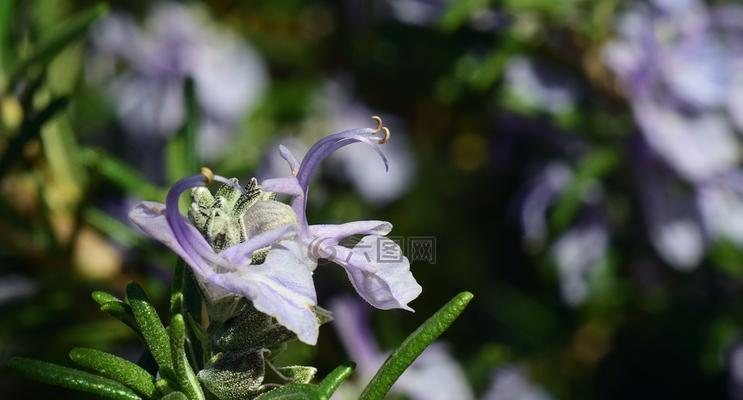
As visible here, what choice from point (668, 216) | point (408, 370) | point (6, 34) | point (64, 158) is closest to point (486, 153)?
point (668, 216)

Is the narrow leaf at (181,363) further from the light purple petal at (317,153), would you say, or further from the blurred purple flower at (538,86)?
the blurred purple flower at (538,86)

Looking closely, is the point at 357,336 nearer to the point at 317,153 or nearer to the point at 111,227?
the point at 111,227

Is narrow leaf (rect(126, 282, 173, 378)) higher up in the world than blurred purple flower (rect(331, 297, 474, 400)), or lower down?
higher up

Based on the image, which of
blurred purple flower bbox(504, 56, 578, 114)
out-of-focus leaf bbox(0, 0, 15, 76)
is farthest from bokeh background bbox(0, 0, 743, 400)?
out-of-focus leaf bbox(0, 0, 15, 76)

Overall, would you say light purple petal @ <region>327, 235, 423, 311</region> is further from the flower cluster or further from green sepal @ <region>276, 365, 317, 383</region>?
the flower cluster

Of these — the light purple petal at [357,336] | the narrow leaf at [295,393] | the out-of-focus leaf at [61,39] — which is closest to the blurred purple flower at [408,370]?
the light purple petal at [357,336]

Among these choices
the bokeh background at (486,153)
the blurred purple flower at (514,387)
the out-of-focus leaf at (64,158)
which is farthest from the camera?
the blurred purple flower at (514,387)

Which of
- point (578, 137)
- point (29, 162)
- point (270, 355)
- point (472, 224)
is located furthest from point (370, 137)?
point (472, 224)
